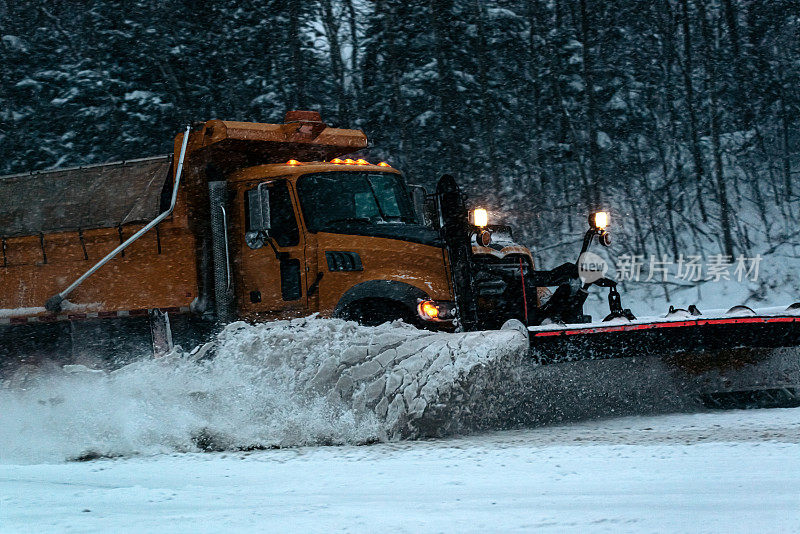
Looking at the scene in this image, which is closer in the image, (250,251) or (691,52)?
(250,251)

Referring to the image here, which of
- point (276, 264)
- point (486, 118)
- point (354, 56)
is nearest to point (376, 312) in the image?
point (276, 264)

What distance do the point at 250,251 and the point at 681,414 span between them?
12.8 ft

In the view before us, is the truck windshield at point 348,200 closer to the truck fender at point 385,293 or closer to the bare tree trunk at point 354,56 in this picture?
the truck fender at point 385,293

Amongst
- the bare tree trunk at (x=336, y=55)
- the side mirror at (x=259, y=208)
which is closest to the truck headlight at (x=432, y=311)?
the side mirror at (x=259, y=208)

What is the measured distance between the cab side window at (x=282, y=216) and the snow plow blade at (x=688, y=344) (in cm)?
260

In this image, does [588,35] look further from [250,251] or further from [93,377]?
[93,377]

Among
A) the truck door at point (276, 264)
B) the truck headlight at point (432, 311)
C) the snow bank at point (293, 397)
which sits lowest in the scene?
the snow bank at point (293, 397)

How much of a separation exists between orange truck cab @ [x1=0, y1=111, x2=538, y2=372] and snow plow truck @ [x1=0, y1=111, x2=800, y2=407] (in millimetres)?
13

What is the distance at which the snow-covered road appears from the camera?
12.4 ft

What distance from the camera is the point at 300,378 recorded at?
641 cm

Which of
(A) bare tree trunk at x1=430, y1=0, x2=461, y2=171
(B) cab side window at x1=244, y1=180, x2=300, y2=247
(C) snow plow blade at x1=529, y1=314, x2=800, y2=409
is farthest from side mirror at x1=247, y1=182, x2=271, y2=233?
(A) bare tree trunk at x1=430, y1=0, x2=461, y2=171

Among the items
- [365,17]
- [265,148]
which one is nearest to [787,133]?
[365,17]

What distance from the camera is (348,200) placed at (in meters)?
8.16

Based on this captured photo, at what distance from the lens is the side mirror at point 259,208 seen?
780 cm
